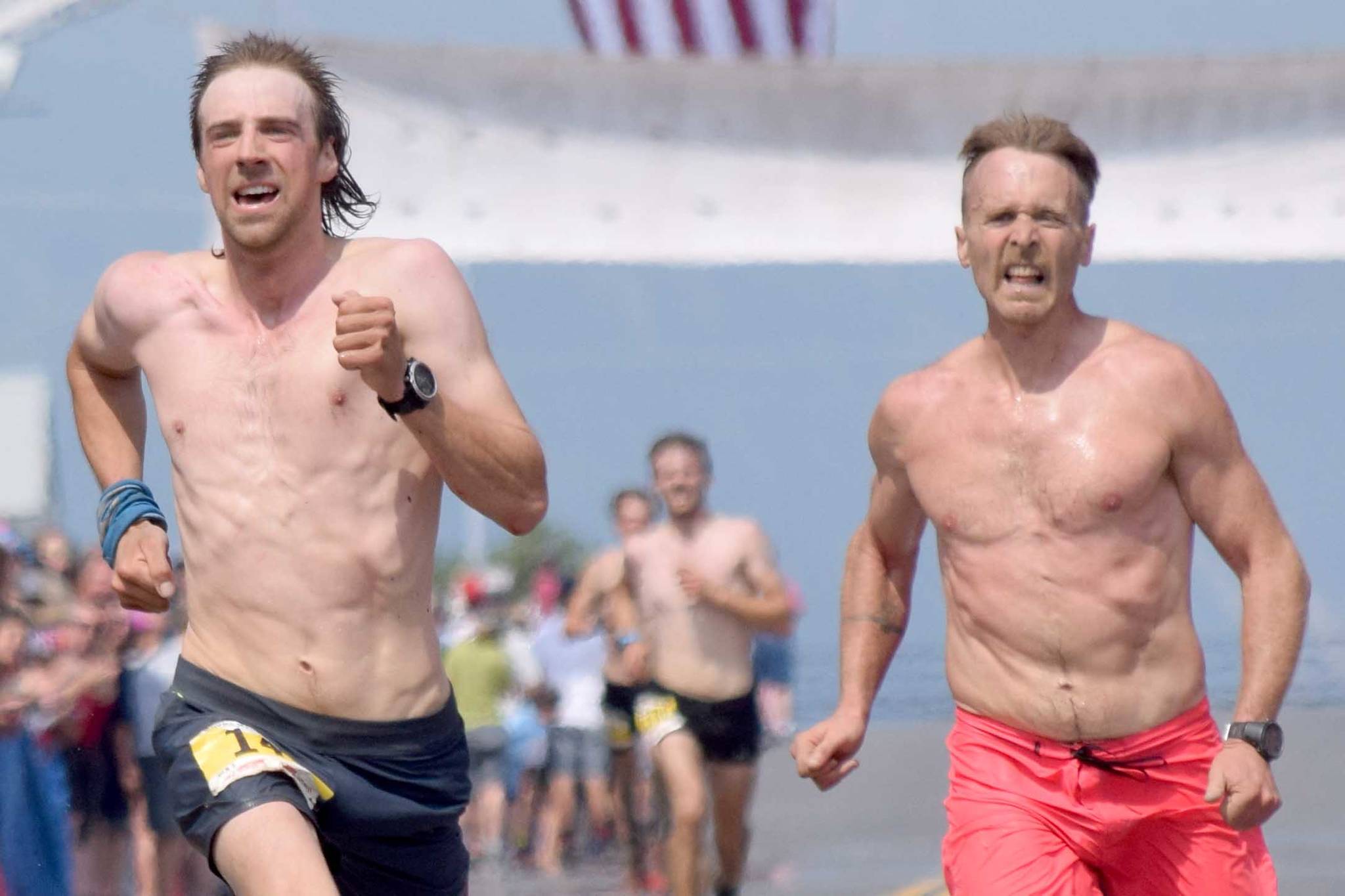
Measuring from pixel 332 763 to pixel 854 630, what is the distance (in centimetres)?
130

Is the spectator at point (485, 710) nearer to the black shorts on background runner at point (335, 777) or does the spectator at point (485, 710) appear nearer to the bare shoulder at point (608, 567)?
the bare shoulder at point (608, 567)

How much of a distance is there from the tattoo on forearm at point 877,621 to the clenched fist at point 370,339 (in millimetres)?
1467

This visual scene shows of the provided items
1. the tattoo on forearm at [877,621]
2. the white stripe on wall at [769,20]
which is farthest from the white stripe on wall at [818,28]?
the tattoo on forearm at [877,621]

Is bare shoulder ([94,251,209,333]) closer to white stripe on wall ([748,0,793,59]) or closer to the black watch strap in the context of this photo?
the black watch strap

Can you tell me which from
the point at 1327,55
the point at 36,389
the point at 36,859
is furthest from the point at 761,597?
the point at 36,389

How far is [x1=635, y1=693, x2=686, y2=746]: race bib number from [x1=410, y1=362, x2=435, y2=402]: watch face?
5.75m

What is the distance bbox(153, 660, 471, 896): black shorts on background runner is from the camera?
4293 millimetres

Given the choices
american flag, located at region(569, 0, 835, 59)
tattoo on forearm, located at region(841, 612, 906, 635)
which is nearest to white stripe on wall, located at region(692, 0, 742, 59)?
american flag, located at region(569, 0, 835, 59)

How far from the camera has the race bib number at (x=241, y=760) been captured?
4.27 metres

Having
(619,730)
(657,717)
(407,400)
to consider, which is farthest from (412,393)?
(619,730)

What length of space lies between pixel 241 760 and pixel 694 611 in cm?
582

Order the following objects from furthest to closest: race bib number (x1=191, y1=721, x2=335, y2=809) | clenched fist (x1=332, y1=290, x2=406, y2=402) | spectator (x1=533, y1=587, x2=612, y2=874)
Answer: spectator (x1=533, y1=587, x2=612, y2=874) < race bib number (x1=191, y1=721, x2=335, y2=809) < clenched fist (x1=332, y1=290, x2=406, y2=402)

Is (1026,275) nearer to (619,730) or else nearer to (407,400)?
(407,400)

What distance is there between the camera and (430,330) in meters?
4.42
